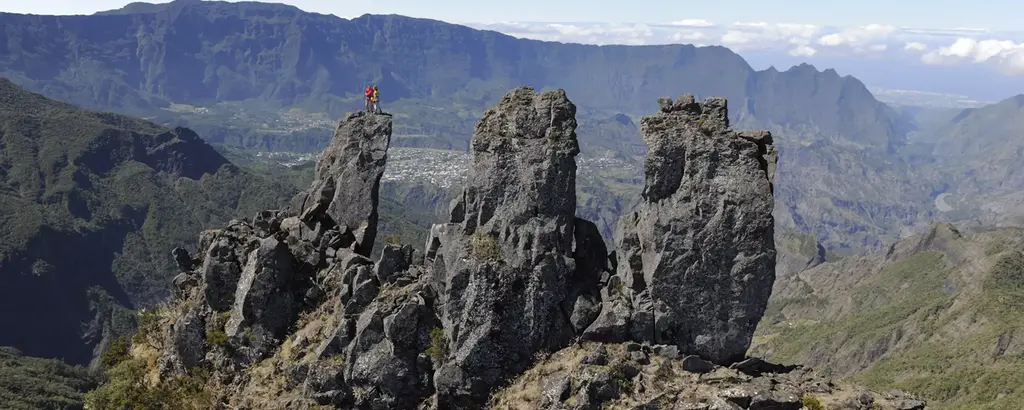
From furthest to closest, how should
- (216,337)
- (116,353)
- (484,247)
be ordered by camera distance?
(116,353) → (216,337) → (484,247)

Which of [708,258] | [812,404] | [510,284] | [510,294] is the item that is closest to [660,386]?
[812,404]

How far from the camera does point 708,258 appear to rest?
32.7 m

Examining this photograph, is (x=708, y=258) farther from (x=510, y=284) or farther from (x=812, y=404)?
(x=510, y=284)

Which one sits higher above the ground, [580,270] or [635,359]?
[580,270]

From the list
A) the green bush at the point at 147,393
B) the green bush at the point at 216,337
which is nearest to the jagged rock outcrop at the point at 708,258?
the green bush at the point at 216,337

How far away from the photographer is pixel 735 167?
109 feet

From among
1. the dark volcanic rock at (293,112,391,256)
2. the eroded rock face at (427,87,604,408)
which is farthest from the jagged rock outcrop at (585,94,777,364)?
the dark volcanic rock at (293,112,391,256)

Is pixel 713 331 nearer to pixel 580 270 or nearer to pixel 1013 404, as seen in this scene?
pixel 580 270

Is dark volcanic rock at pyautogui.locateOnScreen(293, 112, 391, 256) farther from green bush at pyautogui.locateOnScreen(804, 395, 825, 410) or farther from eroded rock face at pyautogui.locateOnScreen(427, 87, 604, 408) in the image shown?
green bush at pyautogui.locateOnScreen(804, 395, 825, 410)

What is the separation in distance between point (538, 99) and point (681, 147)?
25.3 feet

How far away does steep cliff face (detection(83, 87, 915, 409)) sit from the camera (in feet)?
106

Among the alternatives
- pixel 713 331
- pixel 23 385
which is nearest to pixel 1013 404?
pixel 713 331

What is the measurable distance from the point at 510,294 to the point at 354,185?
14.5 metres

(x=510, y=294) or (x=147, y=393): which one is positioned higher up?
(x=510, y=294)
